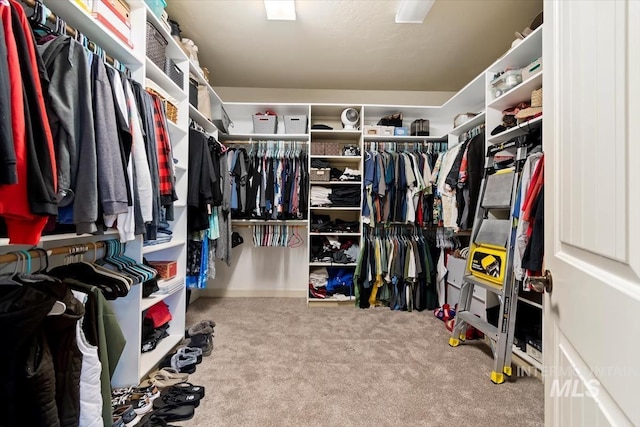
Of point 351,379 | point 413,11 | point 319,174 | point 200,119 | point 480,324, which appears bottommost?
point 351,379

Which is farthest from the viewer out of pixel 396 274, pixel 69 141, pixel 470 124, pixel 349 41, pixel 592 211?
pixel 396 274

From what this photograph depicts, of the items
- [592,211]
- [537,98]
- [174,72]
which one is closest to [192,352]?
[174,72]

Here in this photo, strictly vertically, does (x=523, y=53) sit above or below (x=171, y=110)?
above

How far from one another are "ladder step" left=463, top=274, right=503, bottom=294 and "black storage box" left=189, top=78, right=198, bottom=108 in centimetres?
261

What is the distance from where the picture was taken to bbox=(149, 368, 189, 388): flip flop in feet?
4.77

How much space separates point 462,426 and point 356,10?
8.82 ft

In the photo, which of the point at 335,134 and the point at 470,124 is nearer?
the point at 470,124

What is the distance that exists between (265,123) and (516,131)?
7.61 ft

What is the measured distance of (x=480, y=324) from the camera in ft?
5.68

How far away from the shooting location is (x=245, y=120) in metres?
3.08

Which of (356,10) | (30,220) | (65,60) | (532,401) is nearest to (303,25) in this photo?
(356,10)

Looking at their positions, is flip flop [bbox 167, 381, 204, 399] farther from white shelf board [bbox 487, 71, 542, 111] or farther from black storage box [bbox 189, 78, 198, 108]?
white shelf board [bbox 487, 71, 542, 111]

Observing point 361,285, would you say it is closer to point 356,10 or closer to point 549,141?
point 549,141

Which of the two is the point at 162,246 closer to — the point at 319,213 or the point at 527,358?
the point at 319,213
